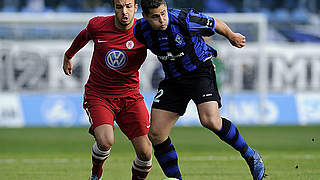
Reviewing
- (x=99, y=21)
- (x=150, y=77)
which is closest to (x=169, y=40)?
(x=99, y=21)

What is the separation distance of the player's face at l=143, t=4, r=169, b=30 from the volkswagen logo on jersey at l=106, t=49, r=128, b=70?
2.49ft

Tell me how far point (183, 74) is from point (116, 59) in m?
0.86

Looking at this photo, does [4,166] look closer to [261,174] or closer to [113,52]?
[113,52]

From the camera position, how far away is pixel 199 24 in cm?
668

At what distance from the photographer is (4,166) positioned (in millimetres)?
10023

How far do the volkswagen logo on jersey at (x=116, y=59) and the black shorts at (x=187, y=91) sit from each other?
0.58 metres

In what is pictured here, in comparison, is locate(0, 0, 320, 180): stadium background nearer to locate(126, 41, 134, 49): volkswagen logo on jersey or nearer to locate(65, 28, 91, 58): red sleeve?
locate(65, 28, 91, 58): red sleeve

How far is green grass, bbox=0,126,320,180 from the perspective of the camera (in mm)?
8820

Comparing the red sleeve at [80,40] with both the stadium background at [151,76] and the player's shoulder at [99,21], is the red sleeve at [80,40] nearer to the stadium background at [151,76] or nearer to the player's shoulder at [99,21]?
the player's shoulder at [99,21]

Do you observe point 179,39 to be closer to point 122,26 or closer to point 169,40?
point 169,40

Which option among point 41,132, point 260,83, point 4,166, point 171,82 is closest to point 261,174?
point 171,82

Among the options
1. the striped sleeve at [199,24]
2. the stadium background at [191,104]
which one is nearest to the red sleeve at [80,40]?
the striped sleeve at [199,24]

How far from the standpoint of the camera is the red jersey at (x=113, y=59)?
23.8 feet

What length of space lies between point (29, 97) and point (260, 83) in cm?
628
